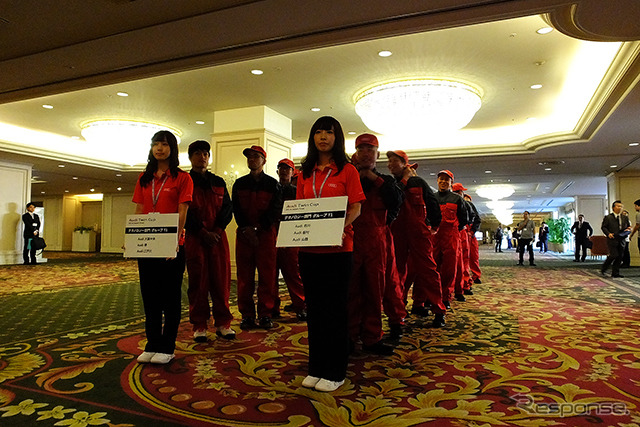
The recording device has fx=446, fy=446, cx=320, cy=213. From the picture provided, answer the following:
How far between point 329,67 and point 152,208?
393 cm

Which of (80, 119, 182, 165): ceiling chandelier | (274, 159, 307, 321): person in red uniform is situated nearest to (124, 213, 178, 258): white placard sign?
(274, 159, 307, 321): person in red uniform

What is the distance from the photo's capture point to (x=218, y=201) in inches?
131

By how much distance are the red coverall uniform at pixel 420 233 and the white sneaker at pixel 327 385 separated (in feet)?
5.71

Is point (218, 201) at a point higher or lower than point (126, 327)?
higher

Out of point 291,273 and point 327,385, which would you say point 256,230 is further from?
point 327,385

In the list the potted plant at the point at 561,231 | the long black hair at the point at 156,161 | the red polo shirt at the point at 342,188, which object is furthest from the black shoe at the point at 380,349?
the potted plant at the point at 561,231

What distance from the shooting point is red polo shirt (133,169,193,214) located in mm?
2699

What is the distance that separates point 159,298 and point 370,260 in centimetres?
133

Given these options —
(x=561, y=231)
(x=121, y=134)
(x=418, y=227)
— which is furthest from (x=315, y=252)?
(x=561, y=231)

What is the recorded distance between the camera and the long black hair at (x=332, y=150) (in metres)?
2.37

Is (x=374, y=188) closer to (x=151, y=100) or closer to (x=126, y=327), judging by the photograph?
(x=126, y=327)

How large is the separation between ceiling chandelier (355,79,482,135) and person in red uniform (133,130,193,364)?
442 cm

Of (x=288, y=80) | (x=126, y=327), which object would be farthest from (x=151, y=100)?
(x=126, y=327)

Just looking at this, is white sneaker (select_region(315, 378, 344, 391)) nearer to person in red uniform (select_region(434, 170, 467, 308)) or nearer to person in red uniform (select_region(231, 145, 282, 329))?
person in red uniform (select_region(231, 145, 282, 329))
